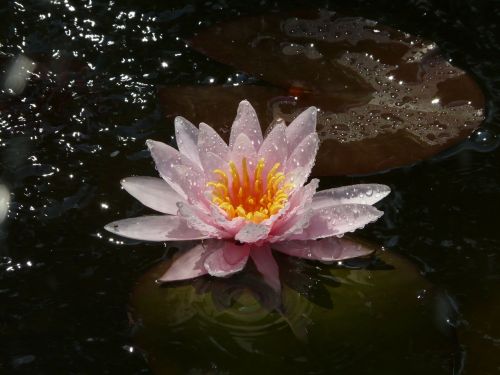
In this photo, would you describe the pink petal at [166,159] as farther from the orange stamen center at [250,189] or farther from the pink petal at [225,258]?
the pink petal at [225,258]

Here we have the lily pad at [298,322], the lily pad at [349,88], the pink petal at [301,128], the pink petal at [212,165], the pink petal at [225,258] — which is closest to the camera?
the lily pad at [298,322]

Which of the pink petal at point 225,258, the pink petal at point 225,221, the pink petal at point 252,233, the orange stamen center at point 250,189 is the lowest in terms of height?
the pink petal at point 225,258

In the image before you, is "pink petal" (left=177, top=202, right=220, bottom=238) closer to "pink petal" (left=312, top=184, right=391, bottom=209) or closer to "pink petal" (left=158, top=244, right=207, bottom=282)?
"pink petal" (left=158, top=244, right=207, bottom=282)

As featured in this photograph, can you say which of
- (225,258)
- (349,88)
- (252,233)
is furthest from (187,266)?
(349,88)

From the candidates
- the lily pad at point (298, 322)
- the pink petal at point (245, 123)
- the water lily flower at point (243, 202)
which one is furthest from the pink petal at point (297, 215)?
the pink petal at point (245, 123)

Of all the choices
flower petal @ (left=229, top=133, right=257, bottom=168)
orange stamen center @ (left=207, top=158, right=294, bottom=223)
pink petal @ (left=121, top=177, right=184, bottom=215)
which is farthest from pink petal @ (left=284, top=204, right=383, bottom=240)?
pink petal @ (left=121, top=177, right=184, bottom=215)

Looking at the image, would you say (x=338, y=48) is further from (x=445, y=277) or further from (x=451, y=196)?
(x=445, y=277)
